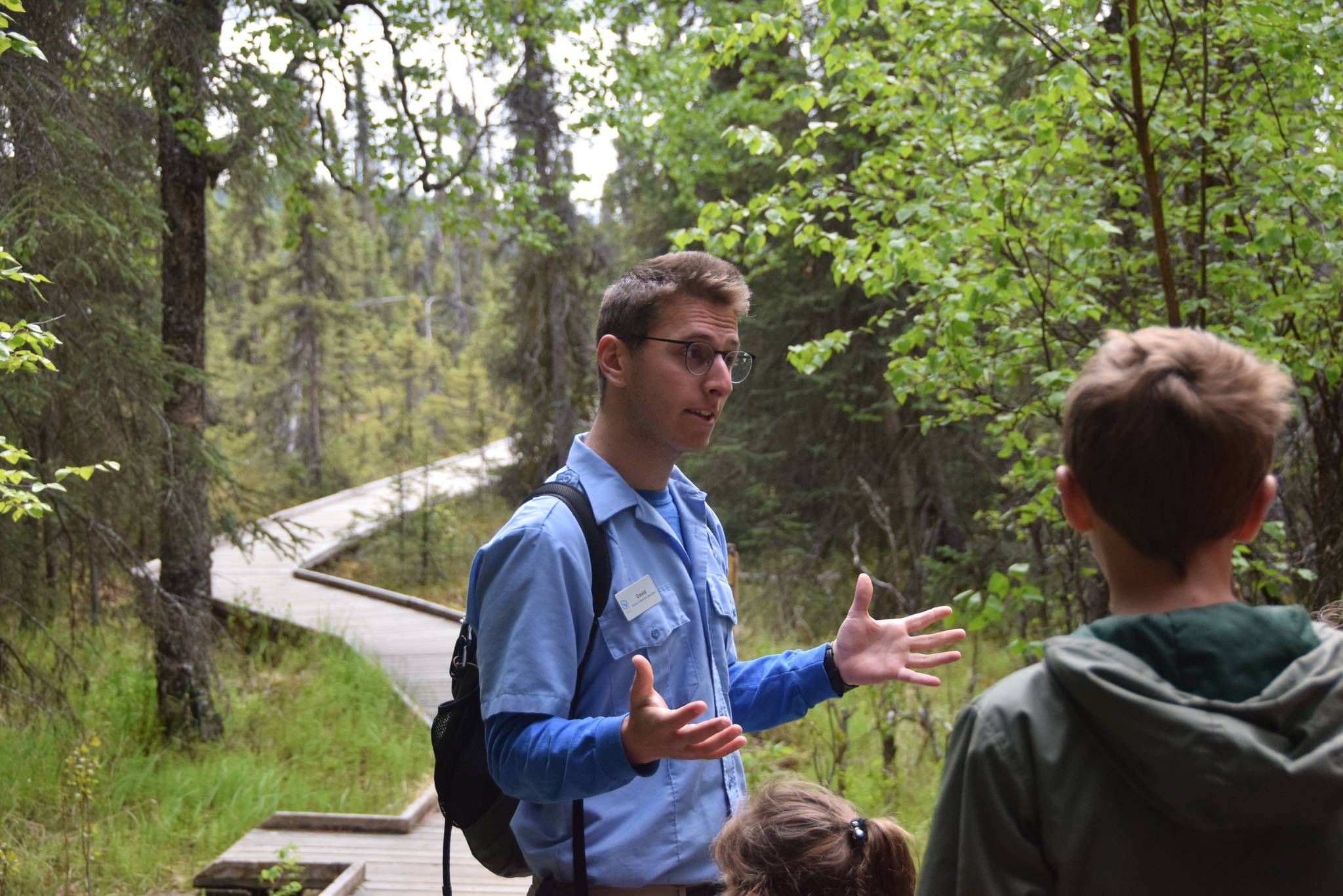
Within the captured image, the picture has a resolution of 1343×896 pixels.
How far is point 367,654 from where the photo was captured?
33.3 feet

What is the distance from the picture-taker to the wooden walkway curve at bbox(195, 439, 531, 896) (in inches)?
208

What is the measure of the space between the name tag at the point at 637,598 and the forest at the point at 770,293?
90.4 inches

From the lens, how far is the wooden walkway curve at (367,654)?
528 cm

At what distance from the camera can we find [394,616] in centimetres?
1231

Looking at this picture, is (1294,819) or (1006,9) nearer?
(1294,819)

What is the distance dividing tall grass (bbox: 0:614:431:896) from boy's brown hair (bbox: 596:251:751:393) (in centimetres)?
446

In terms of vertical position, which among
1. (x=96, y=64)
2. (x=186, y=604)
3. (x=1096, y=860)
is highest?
(x=96, y=64)

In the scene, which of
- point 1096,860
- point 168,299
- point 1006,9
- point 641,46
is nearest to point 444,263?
point 641,46

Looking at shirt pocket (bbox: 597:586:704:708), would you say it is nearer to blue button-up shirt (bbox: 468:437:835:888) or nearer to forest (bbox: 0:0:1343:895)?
blue button-up shirt (bbox: 468:437:835:888)

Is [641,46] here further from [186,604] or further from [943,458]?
[186,604]

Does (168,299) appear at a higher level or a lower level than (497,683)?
higher

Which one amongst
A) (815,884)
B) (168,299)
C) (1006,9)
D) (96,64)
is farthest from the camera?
(168,299)

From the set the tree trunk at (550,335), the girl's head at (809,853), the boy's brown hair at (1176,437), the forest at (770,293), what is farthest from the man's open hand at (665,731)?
the tree trunk at (550,335)

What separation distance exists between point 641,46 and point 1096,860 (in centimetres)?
1191
